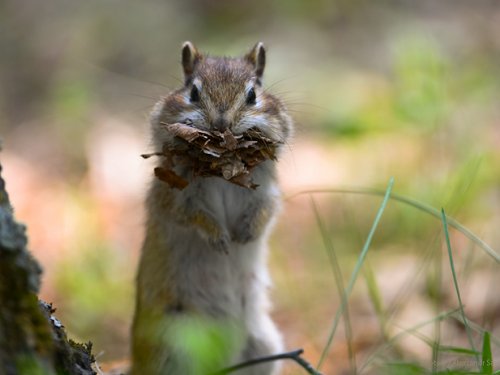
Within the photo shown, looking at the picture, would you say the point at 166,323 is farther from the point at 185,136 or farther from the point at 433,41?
the point at 433,41

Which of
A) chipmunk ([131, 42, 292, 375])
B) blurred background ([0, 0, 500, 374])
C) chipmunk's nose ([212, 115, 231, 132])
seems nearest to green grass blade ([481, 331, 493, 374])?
blurred background ([0, 0, 500, 374])

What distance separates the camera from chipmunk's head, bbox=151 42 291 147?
3568mm

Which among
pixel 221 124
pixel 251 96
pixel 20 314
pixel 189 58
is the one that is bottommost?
pixel 20 314

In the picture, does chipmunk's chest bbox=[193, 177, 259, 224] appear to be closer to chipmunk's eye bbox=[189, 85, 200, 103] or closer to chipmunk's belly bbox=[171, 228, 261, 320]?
chipmunk's belly bbox=[171, 228, 261, 320]

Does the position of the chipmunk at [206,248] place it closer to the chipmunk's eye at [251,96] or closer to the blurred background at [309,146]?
the chipmunk's eye at [251,96]

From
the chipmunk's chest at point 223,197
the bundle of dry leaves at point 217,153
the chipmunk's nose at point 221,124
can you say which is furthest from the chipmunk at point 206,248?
the chipmunk's nose at point 221,124

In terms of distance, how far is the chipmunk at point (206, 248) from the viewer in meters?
3.97

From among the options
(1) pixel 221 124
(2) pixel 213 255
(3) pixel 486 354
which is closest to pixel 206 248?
(2) pixel 213 255

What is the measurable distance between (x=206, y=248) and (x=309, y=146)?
4.32m

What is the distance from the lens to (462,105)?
8.21 m

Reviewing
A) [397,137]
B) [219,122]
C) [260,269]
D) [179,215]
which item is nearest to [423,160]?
[397,137]

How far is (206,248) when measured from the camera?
427 centimetres

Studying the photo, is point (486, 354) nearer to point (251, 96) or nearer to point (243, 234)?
point (251, 96)

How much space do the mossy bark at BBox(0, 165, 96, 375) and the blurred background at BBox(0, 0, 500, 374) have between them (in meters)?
1.49
